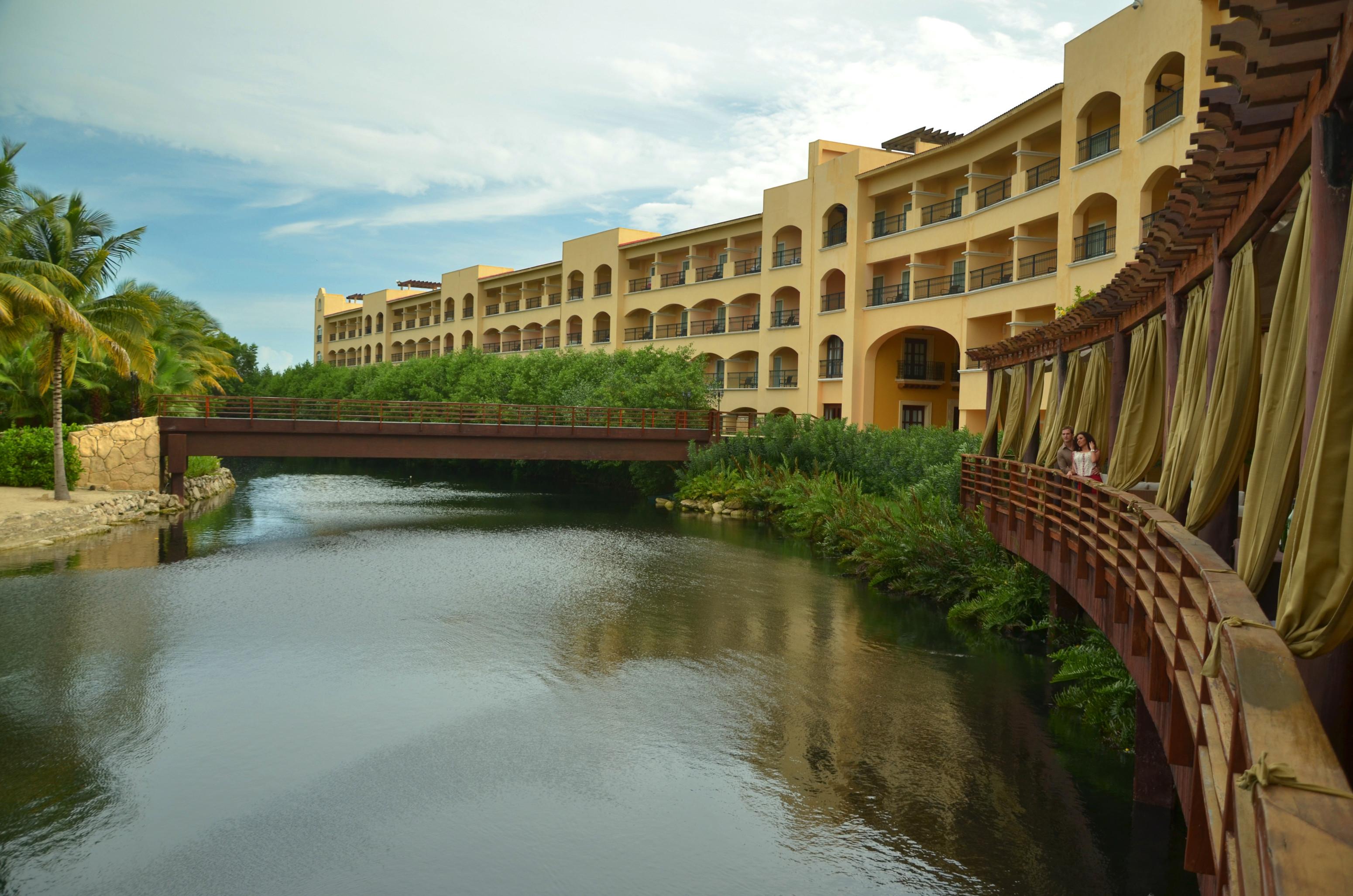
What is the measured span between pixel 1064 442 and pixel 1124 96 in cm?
1623

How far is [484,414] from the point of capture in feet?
125

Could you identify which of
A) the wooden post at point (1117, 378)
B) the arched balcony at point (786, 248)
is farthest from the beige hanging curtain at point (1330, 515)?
the arched balcony at point (786, 248)

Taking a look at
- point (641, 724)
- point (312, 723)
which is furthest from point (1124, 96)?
point (312, 723)

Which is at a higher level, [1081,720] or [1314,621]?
[1314,621]

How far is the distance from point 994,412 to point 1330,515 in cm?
1740

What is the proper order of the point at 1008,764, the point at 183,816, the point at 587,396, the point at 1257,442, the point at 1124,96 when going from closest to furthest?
1. the point at 1257,442
2. the point at 183,816
3. the point at 1008,764
4. the point at 1124,96
5. the point at 587,396

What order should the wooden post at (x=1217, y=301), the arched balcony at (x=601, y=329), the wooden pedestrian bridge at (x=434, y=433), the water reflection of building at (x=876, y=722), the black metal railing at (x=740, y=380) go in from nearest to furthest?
the wooden post at (x=1217, y=301), the water reflection of building at (x=876, y=722), the wooden pedestrian bridge at (x=434, y=433), the black metal railing at (x=740, y=380), the arched balcony at (x=601, y=329)

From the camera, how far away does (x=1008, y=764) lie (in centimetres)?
1116

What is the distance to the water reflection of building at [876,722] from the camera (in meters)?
9.18

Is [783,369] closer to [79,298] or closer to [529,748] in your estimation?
[79,298]

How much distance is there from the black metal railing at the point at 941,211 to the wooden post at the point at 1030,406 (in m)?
19.9

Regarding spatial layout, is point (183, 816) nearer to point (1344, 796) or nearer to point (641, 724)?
point (641, 724)

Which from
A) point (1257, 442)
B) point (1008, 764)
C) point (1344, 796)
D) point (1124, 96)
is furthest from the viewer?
point (1124, 96)

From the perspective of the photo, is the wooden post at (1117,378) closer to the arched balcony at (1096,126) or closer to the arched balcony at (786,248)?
the arched balcony at (1096,126)
